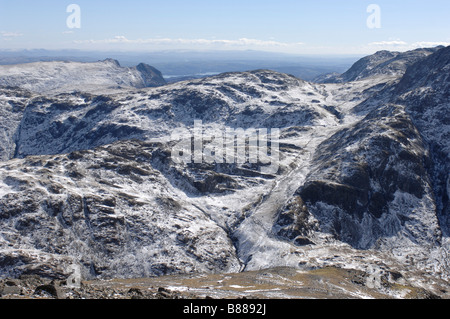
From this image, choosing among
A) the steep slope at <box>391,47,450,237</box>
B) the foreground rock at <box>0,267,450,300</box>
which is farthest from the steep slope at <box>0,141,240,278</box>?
the steep slope at <box>391,47,450,237</box>

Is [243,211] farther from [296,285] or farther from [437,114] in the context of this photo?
[437,114]

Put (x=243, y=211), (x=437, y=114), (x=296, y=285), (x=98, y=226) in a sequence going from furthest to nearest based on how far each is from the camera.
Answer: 1. (x=437, y=114)
2. (x=243, y=211)
3. (x=98, y=226)
4. (x=296, y=285)

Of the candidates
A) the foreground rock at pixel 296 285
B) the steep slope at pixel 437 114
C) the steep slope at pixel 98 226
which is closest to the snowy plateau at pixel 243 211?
the steep slope at pixel 98 226

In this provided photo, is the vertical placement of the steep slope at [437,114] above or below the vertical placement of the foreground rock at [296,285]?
above

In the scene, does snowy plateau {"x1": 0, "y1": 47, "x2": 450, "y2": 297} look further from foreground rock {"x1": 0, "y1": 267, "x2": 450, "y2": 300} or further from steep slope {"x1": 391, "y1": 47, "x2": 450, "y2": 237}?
foreground rock {"x1": 0, "y1": 267, "x2": 450, "y2": 300}

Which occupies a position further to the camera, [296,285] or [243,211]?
[243,211]

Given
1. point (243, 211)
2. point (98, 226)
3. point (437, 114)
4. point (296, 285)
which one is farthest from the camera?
point (437, 114)

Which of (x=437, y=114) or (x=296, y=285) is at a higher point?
(x=437, y=114)

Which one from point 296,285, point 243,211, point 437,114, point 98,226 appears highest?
point 437,114

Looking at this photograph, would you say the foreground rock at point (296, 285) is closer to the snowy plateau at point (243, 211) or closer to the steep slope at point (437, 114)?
the snowy plateau at point (243, 211)

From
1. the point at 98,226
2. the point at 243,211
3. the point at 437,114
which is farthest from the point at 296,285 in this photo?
the point at 437,114

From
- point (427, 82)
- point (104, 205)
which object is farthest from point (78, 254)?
point (427, 82)
